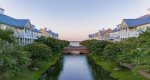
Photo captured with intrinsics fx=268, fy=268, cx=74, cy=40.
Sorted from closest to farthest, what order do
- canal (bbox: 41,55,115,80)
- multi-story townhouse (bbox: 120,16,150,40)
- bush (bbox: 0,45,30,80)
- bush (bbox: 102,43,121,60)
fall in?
bush (bbox: 0,45,30,80) → canal (bbox: 41,55,115,80) → bush (bbox: 102,43,121,60) → multi-story townhouse (bbox: 120,16,150,40)

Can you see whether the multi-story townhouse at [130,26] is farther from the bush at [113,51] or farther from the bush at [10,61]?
A: the bush at [10,61]

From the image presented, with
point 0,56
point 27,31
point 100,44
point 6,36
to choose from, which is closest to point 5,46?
point 0,56

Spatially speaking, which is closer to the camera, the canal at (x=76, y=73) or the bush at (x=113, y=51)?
the canal at (x=76, y=73)

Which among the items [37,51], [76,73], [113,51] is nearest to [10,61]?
[37,51]

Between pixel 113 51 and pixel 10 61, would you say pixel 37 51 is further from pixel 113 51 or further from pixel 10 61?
pixel 10 61

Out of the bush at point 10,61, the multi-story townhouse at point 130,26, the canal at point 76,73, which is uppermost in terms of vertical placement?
the multi-story townhouse at point 130,26

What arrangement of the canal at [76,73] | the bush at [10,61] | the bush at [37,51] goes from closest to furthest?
the bush at [10,61]
the canal at [76,73]
the bush at [37,51]

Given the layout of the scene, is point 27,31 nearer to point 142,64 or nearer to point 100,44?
point 100,44

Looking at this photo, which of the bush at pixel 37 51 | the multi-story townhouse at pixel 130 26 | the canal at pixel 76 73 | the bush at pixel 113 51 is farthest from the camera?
the multi-story townhouse at pixel 130 26

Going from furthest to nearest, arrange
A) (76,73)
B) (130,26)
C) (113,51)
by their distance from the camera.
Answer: (130,26) → (76,73) → (113,51)

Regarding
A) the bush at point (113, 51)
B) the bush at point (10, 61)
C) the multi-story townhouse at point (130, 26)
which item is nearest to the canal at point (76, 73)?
the bush at point (113, 51)

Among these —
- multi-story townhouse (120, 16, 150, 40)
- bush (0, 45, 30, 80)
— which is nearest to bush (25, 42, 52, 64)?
bush (0, 45, 30, 80)

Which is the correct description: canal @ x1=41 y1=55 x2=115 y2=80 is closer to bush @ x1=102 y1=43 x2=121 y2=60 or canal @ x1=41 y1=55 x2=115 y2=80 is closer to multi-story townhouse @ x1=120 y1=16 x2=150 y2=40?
bush @ x1=102 y1=43 x2=121 y2=60

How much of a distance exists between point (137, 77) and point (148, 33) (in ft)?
41.0
